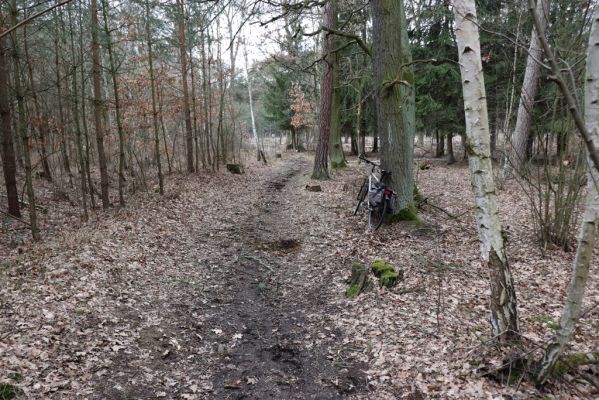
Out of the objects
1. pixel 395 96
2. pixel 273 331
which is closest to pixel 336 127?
pixel 395 96

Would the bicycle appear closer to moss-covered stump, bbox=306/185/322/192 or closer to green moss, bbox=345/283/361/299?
green moss, bbox=345/283/361/299

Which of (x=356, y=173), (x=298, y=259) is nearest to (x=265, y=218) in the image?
(x=298, y=259)

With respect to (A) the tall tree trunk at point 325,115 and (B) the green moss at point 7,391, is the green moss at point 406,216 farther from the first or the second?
(A) the tall tree trunk at point 325,115

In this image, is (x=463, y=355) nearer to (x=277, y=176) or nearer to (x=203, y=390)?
(x=203, y=390)

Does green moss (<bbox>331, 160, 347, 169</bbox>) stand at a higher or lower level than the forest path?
higher

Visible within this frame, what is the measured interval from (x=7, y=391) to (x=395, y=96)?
7481 millimetres

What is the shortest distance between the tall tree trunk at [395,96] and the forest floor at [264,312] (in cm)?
108

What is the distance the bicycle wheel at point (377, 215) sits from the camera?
7844 millimetres

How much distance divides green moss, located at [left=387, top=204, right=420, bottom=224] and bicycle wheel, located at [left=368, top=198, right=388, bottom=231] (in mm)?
195

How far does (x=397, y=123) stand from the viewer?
25.5 ft

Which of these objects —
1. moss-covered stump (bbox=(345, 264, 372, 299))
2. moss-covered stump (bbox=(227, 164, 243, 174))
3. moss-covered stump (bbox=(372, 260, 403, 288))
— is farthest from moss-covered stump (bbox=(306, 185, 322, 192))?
moss-covered stump (bbox=(345, 264, 372, 299))

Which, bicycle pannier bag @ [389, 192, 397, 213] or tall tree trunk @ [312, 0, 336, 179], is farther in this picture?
tall tree trunk @ [312, 0, 336, 179]

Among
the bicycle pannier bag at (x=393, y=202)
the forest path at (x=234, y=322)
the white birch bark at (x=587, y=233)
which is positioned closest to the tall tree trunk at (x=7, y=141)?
the forest path at (x=234, y=322)

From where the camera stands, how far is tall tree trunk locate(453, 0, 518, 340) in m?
3.34
